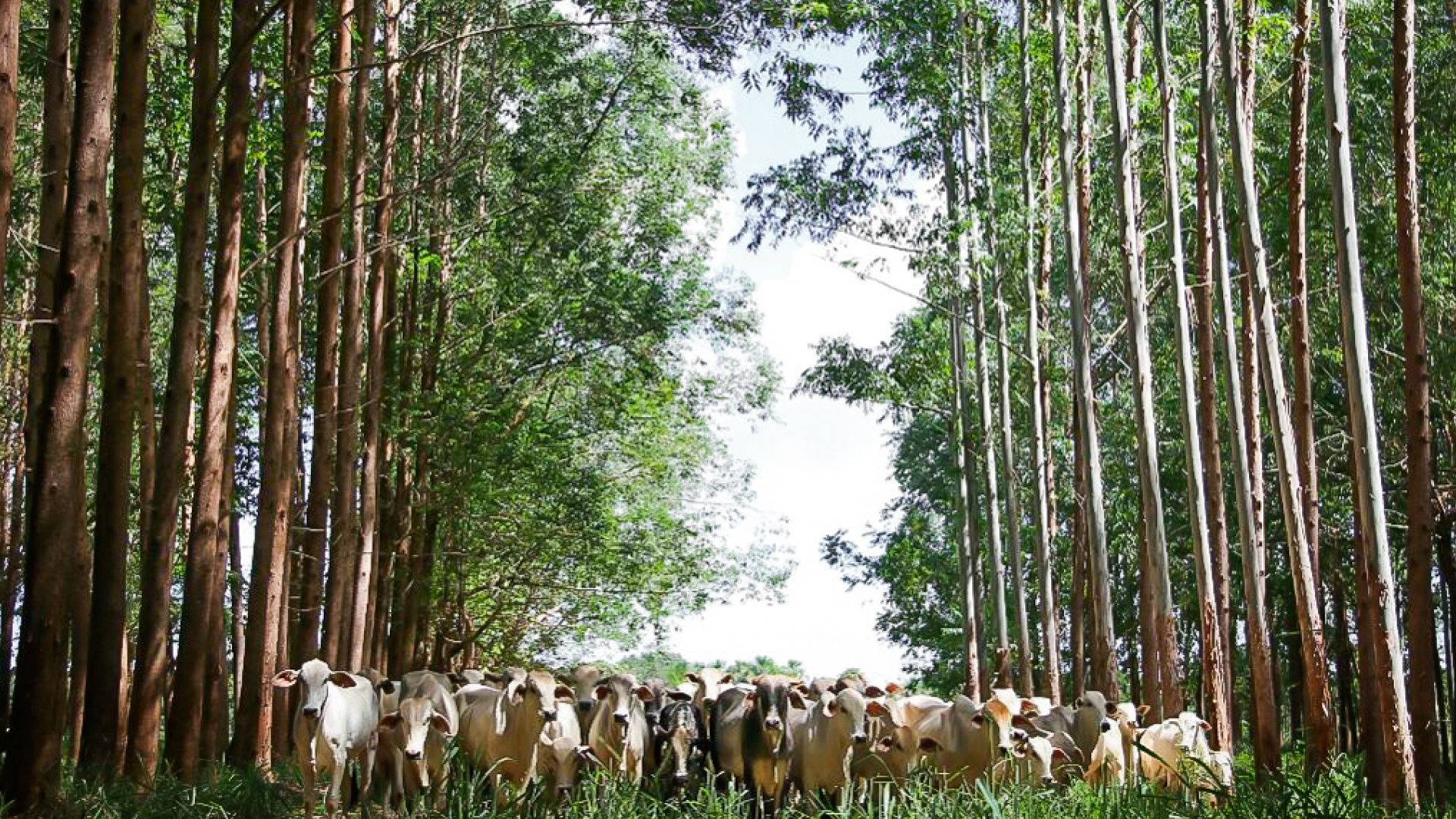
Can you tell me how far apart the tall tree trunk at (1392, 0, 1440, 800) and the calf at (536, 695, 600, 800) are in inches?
259

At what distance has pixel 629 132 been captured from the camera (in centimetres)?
2739

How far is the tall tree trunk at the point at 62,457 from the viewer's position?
30.7 ft

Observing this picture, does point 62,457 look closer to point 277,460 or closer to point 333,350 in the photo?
point 277,460

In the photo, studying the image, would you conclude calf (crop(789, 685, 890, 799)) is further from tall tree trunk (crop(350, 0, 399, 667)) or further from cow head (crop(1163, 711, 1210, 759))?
tall tree trunk (crop(350, 0, 399, 667))

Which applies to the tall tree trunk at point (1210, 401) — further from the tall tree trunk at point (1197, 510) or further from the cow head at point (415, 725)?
the cow head at point (415, 725)

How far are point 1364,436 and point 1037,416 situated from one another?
13213 mm

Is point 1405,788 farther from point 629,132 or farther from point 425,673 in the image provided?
point 629,132

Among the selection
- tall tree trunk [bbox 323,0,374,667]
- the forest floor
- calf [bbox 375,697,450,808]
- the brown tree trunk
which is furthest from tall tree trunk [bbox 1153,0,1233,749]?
the brown tree trunk

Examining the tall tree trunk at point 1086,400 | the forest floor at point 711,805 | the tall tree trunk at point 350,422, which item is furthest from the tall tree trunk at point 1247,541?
the tall tree trunk at point 350,422

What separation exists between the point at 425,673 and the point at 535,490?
13052 mm

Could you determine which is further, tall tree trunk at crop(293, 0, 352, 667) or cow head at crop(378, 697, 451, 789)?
tall tree trunk at crop(293, 0, 352, 667)

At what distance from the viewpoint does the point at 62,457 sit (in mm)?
9586

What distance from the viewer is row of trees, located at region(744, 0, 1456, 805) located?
13344mm

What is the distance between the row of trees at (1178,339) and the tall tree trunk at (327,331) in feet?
17.1
